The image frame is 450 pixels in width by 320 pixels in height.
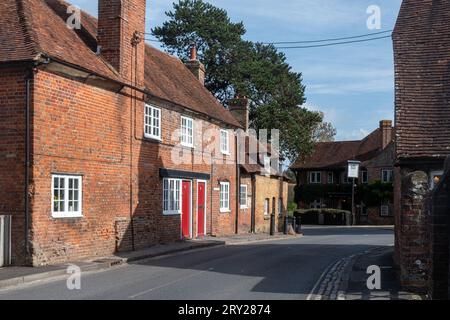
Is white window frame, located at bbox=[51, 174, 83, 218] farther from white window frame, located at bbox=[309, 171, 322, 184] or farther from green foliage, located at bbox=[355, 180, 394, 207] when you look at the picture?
white window frame, located at bbox=[309, 171, 322, 184]

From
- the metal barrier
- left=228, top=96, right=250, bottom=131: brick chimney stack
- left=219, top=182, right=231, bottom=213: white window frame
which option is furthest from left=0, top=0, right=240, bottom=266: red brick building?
left=228, top=96, right=250, bottom=131: brick chimney stack

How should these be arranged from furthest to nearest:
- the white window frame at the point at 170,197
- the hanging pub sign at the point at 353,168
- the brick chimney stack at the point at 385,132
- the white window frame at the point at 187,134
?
the brick chimney stack at the point at 385,132 < the hanging pub sign at the point at 353,168 < the white window frame at the point at 187,134 < the white window frame at the point at 170,197

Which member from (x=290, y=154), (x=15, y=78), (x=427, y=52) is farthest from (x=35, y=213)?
(x=290, y=154)

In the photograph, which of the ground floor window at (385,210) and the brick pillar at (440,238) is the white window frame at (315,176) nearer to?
the ground floor window at (385,210)

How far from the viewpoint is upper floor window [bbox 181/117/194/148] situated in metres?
24.9

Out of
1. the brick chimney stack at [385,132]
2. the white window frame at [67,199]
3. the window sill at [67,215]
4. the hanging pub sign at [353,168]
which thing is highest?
the brick chimney stack at [385,132]

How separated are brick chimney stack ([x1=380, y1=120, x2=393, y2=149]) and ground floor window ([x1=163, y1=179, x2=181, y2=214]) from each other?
41.6 metres

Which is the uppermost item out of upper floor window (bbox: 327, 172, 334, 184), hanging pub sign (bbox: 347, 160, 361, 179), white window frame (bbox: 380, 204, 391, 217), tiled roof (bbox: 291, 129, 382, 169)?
tiled roof (bbox: 291, 129, 382, 169)

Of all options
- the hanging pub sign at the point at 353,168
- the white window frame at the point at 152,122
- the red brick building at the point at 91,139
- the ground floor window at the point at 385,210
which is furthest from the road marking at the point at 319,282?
the ground floor window at the point at 385,210

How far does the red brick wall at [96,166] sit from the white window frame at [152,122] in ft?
0.92

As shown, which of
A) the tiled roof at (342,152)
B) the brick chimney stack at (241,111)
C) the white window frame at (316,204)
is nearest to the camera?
the brick chimney stack at (241,111)

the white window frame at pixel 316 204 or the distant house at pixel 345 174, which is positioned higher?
the distant house at pixel 345 174

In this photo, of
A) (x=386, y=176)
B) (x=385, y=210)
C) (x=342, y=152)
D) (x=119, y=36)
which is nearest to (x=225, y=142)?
(x=119, y=36)

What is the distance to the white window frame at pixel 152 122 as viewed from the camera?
21.6m
